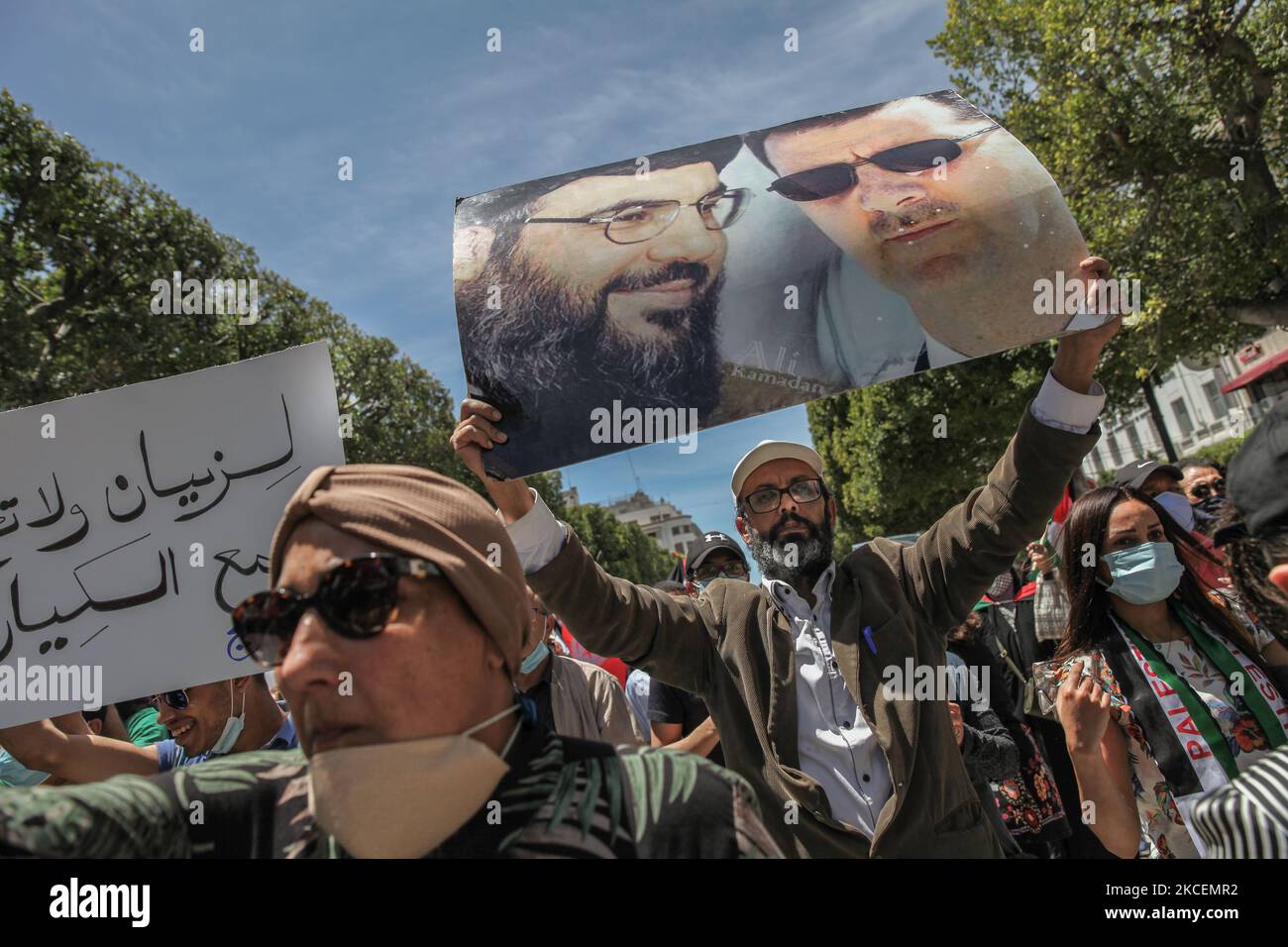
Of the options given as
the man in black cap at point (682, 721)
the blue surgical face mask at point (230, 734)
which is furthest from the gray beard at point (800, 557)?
the blue surgical face mask at point (230, 734)

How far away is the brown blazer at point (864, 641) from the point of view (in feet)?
7.88

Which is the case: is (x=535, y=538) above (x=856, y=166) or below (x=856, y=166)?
below

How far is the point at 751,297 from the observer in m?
2.37

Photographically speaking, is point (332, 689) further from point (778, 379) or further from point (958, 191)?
point (958, 191)

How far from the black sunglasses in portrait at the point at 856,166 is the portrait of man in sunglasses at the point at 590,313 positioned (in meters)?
0.15

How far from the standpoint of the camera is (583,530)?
55.0 m

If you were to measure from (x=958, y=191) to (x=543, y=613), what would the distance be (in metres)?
3.10

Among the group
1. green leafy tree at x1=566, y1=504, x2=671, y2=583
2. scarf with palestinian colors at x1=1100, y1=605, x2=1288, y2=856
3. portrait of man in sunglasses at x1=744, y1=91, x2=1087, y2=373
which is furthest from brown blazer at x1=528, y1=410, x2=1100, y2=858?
Answer: green leafy tree at x1=566, y1=504, x2=671, y2=583

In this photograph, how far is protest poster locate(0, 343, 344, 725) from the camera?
309 cm

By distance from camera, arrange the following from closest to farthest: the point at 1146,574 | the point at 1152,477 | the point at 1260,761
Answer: the point at 1260,761, the point at 1146,574, the point at 1152,477

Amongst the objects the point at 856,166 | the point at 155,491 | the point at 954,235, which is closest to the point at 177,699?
the point at 155,491

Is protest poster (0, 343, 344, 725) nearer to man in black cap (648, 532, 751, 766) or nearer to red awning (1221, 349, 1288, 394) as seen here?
man in black cap (648, 532, 751, 766)

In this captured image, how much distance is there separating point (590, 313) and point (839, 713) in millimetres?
1386

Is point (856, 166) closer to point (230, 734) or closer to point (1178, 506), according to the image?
→ point (230, 734)
